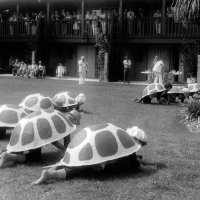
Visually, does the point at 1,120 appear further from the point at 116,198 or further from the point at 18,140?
the point at 116,198

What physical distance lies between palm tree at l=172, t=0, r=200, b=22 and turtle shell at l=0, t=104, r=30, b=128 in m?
7.49

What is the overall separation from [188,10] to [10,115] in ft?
26.0

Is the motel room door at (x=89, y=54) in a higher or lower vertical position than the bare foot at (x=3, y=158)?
higher

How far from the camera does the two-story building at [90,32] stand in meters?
30.0

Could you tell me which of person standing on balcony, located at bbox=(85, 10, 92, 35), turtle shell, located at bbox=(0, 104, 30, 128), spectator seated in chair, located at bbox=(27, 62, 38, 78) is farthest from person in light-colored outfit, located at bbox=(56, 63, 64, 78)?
turtle shell, located at bbox=(0, 104, 30, 128)

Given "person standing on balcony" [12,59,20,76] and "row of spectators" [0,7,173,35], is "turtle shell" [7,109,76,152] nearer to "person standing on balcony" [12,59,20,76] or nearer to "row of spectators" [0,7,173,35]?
"row of spectators" [0,7,173,35]

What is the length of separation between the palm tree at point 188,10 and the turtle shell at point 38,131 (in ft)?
27.4

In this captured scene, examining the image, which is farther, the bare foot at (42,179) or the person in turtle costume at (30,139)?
the person in turtle costume at (30,139)

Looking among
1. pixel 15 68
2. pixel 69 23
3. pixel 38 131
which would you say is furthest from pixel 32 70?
pixel 38 131

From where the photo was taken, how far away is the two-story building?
30.0m

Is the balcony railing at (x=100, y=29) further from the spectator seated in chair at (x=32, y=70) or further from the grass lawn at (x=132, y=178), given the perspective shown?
the grass lawn at (x=132, y=178)

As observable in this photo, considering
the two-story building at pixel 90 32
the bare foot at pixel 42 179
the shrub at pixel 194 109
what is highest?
the two-story building at pixel 90 32

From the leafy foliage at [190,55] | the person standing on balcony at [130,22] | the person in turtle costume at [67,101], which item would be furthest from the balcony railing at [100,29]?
the person in turtle costume at [67,101]

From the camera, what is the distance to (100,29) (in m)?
31.6
